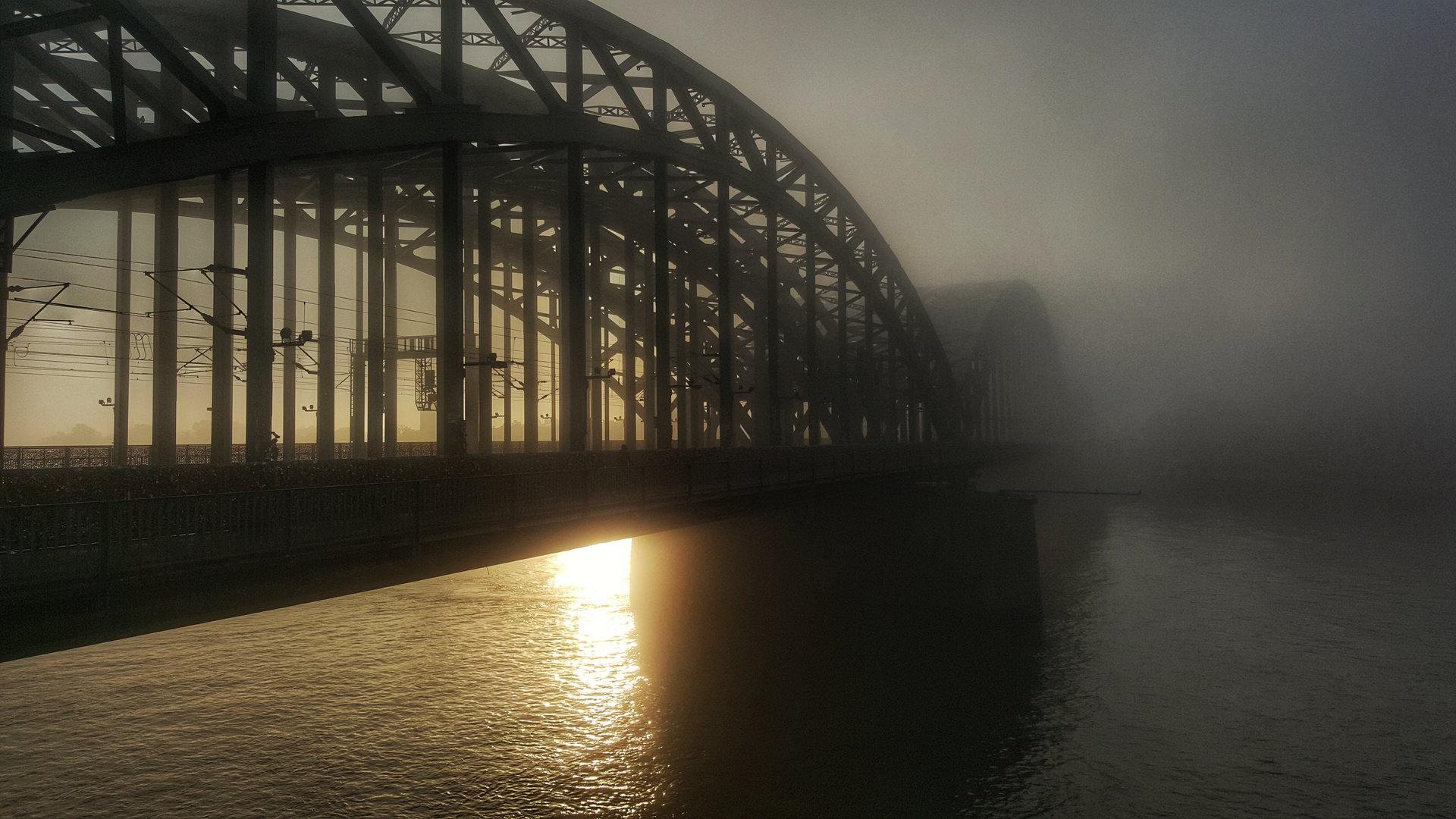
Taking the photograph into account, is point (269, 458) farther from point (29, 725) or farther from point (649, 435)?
point (649, 435)

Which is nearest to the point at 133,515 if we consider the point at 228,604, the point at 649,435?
the point at 228,604

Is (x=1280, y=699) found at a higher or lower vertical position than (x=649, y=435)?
lower

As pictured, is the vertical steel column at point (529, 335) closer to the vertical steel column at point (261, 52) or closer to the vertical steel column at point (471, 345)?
the vertical steel column at point (471, 345)

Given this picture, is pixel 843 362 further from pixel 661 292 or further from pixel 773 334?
pixel 661 292

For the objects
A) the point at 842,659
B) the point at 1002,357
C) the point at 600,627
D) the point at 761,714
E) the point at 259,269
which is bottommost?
the point at 761,714

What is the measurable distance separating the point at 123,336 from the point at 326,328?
666 centimetres

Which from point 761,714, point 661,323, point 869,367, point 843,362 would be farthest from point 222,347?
point 869,367

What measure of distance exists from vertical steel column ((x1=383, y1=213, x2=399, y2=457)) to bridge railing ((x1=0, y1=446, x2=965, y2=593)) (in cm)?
2183

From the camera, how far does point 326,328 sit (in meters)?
35.2

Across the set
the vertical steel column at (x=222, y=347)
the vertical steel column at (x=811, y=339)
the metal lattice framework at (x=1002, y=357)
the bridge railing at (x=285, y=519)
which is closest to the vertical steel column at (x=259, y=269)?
the vertical steel column at (x=222, y=347)

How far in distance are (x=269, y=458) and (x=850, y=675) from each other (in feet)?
56.2

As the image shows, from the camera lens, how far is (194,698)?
2808 centimetres

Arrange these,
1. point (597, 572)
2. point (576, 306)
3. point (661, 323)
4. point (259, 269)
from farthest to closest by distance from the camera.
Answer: point (597, 572), point (661, 323), point (576, 306), point (259, 269)

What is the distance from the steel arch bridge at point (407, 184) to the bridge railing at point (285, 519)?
8185mm
